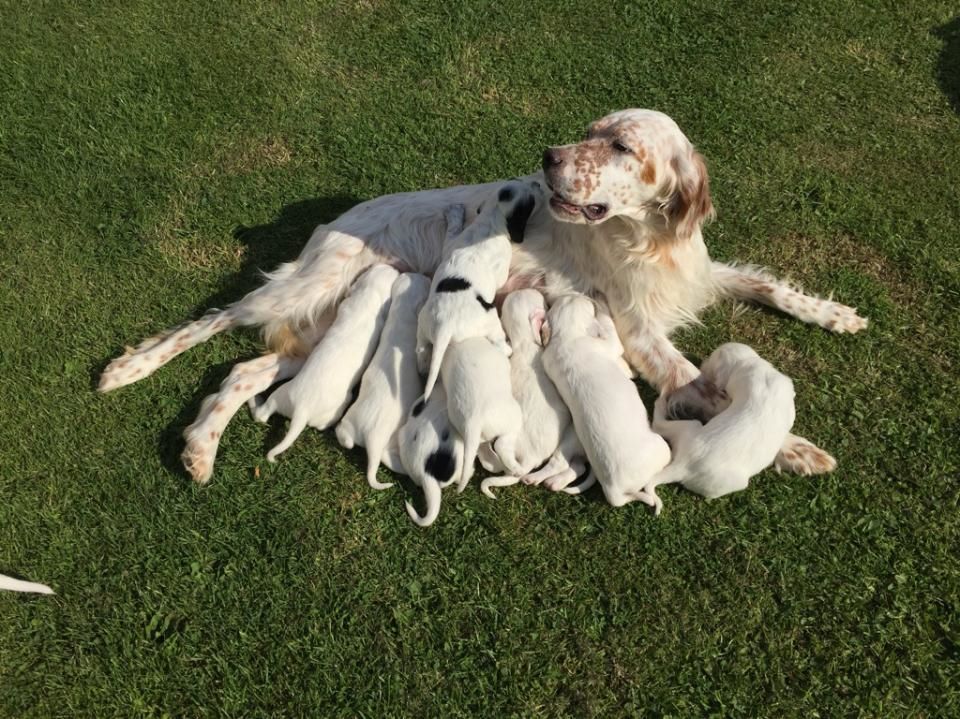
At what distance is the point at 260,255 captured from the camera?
449 cm

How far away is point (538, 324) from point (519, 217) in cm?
63

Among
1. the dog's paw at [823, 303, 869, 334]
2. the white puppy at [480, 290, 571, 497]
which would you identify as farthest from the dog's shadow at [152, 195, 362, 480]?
the dog's paw at [823, 303, 869, 334]

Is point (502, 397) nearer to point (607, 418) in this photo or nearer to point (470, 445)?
point (470, 445)

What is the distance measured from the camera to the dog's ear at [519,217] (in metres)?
3.79

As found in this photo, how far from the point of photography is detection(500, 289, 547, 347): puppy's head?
3518mm

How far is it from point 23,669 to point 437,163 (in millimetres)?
3578

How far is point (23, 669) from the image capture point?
293 centimetres

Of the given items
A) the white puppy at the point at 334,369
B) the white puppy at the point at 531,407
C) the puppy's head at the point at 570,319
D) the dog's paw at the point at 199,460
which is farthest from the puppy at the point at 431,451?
the dog's paw at the point at 199,460

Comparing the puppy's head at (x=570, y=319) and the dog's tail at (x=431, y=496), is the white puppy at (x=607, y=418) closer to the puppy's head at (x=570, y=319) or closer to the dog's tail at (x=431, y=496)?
the puppy's head at (x=570, y=319)

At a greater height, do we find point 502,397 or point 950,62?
point 950,62

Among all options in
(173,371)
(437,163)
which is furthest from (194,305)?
(437,163)

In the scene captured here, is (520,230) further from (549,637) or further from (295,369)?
(549,637)

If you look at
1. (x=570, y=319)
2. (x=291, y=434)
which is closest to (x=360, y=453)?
(x=291, y=434)

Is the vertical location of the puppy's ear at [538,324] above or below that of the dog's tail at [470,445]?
above
